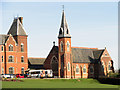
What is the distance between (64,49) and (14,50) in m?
12.6

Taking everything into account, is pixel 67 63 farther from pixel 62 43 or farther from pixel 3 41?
pixel 3 41

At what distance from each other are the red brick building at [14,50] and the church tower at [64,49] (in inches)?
354

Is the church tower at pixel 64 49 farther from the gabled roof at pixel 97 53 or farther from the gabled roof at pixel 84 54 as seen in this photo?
the gabled roof at pixel 97 53

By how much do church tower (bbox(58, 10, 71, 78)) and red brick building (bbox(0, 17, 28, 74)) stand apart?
8994mm

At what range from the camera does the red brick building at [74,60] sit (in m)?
82.6

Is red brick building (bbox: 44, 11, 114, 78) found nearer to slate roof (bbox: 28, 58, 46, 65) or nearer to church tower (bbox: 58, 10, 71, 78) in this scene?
church tower (bbox: 58, 10, 71, 78)

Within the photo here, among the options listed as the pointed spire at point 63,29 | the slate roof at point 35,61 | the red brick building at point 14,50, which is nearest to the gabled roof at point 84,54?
the pointed spire at point 63,29

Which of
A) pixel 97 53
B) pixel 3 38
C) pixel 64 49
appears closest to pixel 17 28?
pixel 3 38

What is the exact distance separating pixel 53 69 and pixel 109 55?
51.9 feet

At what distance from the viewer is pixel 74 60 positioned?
8456cm

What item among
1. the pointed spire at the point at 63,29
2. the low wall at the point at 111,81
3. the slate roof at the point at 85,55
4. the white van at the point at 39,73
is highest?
the pointed spire at the point at 63,29

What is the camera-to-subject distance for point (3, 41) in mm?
79500

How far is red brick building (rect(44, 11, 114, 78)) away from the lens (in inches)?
3253

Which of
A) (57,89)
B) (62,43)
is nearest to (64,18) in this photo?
(62,43)
